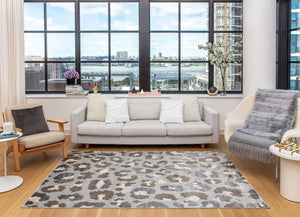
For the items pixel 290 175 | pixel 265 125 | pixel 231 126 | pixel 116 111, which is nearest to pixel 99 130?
pixel 116 111

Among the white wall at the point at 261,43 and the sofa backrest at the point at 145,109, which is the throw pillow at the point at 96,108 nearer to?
the sofa backrest at the point at 145,109

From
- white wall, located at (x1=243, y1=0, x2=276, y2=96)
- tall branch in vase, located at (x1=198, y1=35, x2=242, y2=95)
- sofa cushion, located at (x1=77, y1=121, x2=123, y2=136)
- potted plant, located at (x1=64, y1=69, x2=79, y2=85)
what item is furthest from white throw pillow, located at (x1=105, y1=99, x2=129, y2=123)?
white wall, located at (x1=243, y1=0, x2=276, y2=96)

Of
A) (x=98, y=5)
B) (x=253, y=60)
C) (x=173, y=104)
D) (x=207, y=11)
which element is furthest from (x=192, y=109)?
(x=98, y=5)

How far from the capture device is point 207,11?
267 inches

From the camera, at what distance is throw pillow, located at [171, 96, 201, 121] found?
18.7ft

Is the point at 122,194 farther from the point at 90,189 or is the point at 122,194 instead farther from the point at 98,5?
the point at 98,5

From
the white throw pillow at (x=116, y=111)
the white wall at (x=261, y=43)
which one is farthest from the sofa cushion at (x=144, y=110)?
the white wall at (x=261, y=43)

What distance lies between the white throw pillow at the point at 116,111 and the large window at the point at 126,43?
3.54 feet

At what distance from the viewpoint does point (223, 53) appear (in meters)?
6.58

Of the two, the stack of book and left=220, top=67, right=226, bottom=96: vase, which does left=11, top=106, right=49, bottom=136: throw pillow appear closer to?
the stack of book

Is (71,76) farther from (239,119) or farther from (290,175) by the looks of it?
(290,175)

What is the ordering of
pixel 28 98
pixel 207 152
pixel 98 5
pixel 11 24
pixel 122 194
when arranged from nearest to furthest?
pixel 122 194 < pixel 207 152 < pixel 11 24 < pixel 28 98 < pixel 98 5

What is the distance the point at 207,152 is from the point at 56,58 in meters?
4.06

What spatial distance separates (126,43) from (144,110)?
1.82m
